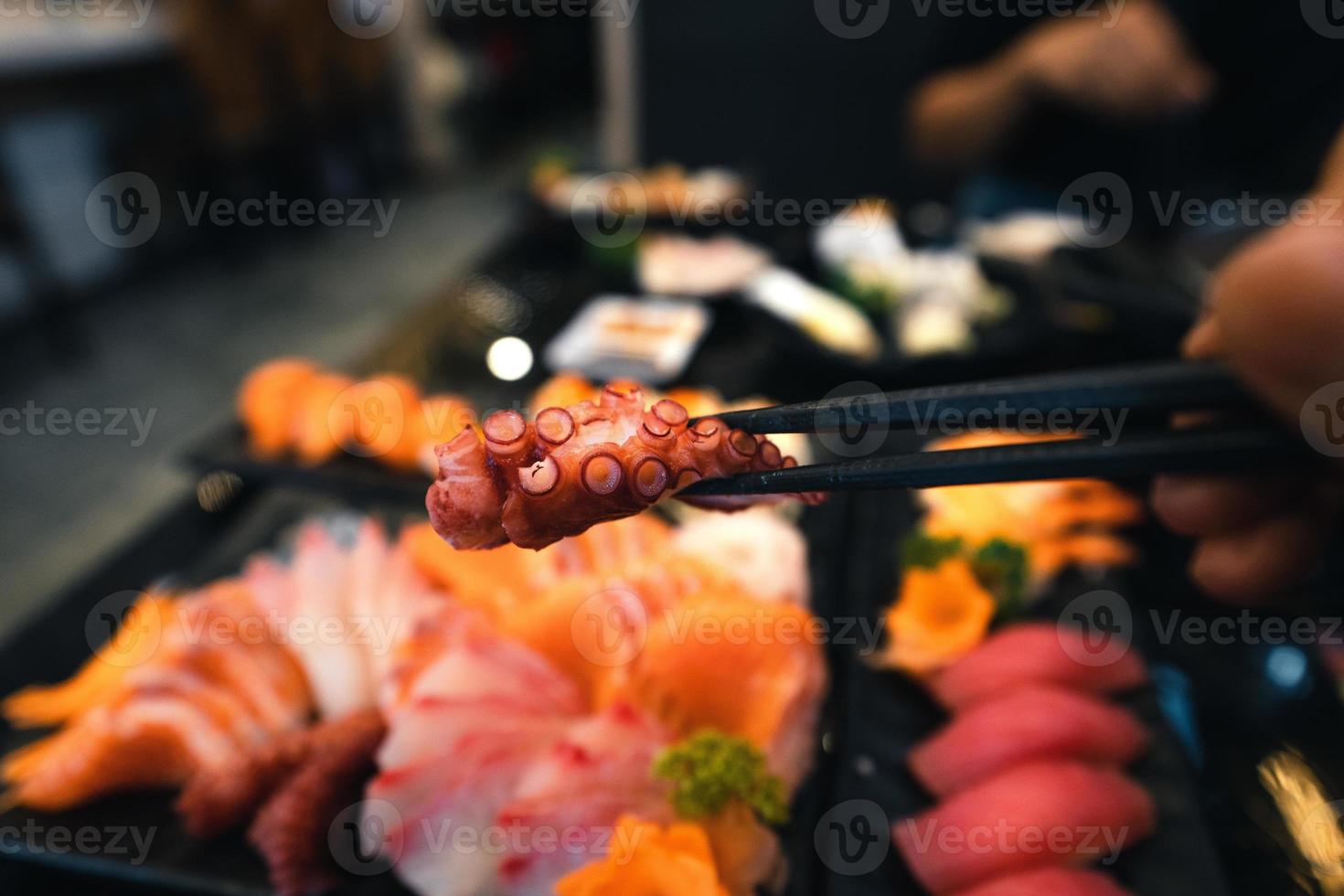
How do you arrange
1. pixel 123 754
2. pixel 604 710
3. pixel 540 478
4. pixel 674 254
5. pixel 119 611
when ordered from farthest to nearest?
1. pixel 674 254
2. pixel 119 611
3. pixel 123 754
4. pixel 604 710
5. pixel 540 478

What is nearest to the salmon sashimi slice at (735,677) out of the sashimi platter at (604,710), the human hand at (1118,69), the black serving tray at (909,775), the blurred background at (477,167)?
the sashimi platter at (604,710)

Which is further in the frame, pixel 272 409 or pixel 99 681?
pixel 272 409

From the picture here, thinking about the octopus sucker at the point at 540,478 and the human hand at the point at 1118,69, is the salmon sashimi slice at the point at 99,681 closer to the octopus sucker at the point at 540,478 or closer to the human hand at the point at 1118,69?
the octopus sucker at the point at 540,478

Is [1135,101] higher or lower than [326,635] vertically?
higher

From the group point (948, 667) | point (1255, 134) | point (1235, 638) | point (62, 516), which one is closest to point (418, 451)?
point (948, 667)

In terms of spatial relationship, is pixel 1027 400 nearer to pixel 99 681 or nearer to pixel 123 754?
pixel 123 754

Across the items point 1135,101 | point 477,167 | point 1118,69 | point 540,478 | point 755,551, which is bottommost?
point 755,551

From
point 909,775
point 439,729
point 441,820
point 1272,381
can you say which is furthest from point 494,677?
point 1272,381

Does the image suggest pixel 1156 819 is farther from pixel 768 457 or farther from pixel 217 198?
pixel 217 198
